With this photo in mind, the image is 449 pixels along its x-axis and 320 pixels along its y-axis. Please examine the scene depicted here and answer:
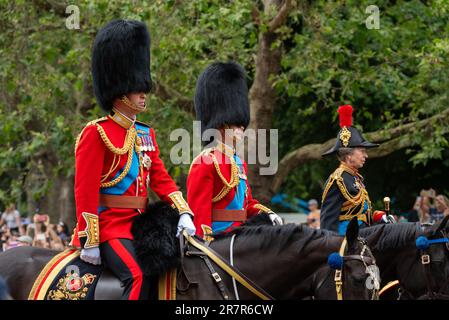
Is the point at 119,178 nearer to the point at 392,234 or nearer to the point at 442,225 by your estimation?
the point at 392,234

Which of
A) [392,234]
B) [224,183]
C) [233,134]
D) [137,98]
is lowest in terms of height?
[392,234]

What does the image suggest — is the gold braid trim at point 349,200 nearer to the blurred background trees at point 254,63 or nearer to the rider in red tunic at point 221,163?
the rider in red tunic at point 221,163

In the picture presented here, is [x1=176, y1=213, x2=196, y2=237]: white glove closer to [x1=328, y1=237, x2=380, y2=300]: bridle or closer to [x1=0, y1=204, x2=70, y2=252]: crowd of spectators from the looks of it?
[x1=328, y1=237, x2=380, y2=300]: bridle

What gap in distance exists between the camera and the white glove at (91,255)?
19.5 feet

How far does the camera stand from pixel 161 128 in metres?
13.9

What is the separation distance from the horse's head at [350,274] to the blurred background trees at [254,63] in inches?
274

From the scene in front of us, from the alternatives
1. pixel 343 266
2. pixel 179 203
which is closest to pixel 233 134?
pixel 179 203

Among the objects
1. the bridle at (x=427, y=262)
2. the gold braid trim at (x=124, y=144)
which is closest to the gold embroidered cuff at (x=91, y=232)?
the gold braid trim at (x=124, y=144)

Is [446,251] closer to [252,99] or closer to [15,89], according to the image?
[252,99]

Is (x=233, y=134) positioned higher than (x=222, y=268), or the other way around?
(x=233, y=134)

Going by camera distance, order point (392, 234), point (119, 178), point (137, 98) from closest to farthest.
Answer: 1. point (119, 178)
2. point (137, 98)
3. point (392, 234)

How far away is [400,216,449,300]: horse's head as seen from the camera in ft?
23.3

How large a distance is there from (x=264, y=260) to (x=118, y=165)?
1.07 meters

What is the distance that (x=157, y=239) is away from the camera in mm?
5898
